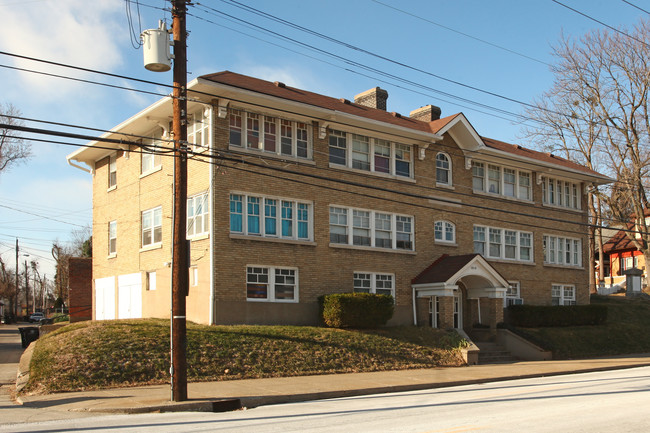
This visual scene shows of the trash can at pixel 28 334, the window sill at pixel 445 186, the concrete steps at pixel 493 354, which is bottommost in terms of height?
the concrete steps at pixel 493 354

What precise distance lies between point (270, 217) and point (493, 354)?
1059 centimetres

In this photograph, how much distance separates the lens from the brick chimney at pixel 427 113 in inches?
1291

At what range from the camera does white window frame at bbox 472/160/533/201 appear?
31.9 meters

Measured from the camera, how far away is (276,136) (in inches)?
974

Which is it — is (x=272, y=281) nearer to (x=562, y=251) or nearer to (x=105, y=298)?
(x=105, y=298)

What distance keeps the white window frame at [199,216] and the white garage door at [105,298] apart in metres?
7.67

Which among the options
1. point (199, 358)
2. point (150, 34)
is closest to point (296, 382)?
point (199, 358)

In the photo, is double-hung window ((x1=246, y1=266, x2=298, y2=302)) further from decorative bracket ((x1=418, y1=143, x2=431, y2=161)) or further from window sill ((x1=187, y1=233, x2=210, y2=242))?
decorative bracket ((x1=418, y1=143, x2=431, y2=161))

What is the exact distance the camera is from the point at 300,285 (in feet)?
81.3

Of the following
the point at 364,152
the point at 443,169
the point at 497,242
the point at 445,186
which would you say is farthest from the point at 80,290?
the point at 497,242

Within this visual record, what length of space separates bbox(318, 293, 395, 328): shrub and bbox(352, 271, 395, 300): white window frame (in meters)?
2.35

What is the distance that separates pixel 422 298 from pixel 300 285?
636 cm

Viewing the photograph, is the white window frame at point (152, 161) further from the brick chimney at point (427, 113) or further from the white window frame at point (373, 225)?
the brick chimney at point (427, 113)

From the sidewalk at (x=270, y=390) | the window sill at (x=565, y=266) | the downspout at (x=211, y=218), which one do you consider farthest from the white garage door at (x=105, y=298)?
the window sill at (x=565, y=266)
